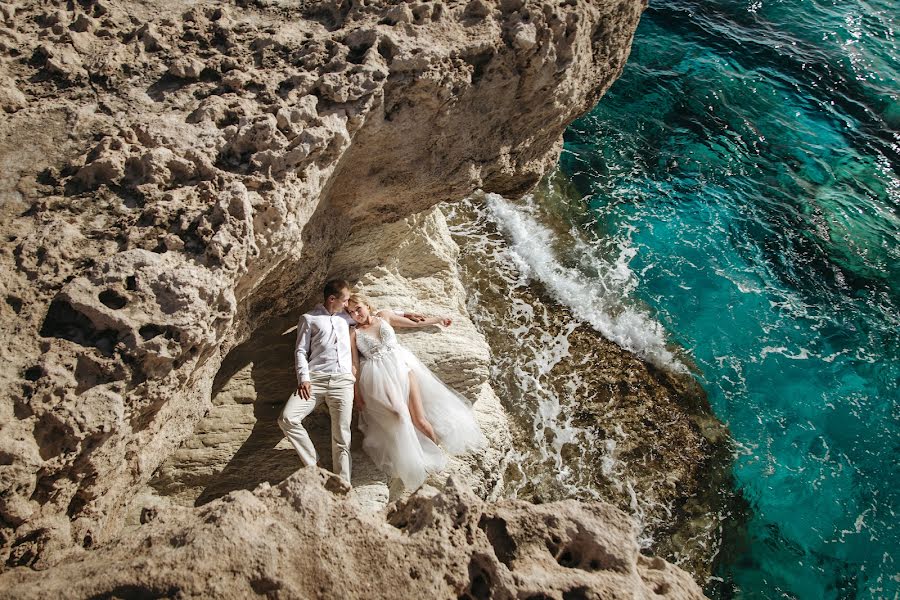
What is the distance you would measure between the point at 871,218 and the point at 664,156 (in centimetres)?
301

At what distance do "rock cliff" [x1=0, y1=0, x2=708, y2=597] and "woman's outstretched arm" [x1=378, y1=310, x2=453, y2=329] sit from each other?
0.72 m

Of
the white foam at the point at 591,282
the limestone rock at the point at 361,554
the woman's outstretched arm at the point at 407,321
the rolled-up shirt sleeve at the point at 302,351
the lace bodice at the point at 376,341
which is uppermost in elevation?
the limestone rock at the point at 361,554

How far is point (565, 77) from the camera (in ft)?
16.1

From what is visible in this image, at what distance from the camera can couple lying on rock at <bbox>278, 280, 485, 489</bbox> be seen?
472 cm

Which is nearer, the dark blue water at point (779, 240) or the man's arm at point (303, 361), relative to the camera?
the man's arm at point (303, 361)

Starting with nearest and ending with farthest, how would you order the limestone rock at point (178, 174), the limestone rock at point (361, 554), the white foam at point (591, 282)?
1. the limestone rock at point (361, 554)
2. the limestone rock at point (178, 174)
3. the white foam at point (591, 282)

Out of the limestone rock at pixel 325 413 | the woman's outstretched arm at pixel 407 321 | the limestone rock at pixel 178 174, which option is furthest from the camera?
the woman's outstretched arm at pixel 407 321

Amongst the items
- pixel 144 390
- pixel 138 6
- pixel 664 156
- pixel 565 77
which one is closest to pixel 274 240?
pixel 144 390

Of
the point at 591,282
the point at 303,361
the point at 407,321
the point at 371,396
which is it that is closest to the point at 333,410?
the point at 371,396

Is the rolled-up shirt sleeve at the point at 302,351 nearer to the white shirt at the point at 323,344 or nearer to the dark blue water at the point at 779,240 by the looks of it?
the white shirt at the point at 323,344

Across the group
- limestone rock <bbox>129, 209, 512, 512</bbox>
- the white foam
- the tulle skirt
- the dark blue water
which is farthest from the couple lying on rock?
the dark blue water

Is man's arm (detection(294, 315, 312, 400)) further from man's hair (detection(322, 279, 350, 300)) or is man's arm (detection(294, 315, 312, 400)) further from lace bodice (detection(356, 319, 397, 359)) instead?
lace bodice (detection(356, 319, 397, 359))

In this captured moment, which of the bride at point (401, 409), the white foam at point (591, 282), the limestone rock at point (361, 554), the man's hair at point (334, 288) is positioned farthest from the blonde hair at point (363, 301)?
the white foam at point (591, 282)

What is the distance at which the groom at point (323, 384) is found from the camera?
4570mm
